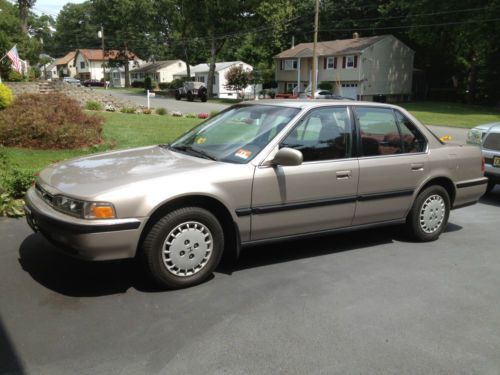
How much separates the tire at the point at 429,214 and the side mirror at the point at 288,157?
195 centimetres

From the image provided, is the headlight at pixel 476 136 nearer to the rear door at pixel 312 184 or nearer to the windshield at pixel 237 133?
the rear door at pixel 312 184

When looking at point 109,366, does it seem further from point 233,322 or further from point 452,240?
point 452,240

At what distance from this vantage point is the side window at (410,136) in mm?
5449

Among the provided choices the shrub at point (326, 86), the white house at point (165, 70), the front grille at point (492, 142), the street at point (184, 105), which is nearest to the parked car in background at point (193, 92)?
the street at point (184, 105)

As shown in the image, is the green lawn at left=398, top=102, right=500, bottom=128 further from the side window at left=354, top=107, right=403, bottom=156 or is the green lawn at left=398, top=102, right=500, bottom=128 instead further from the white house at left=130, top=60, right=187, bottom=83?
the white house at left=130, top=60, right=187, bottom=83

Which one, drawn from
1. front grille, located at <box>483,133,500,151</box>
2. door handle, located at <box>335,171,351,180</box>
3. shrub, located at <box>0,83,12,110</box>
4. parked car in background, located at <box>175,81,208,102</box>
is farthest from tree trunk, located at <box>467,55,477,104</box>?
door handle, located at <box>335,171,351,180</box>

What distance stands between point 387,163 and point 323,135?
0.85m

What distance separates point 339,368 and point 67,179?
273 cm

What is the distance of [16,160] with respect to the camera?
8.66 meters

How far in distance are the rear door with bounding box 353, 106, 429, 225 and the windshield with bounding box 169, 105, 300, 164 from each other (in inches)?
36.3

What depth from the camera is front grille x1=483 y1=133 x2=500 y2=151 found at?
25.8 feet

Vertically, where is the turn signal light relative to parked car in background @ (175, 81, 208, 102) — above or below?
below

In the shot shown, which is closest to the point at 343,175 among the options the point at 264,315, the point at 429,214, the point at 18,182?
the point at 429,214

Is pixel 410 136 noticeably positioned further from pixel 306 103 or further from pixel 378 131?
pixel 306 103
